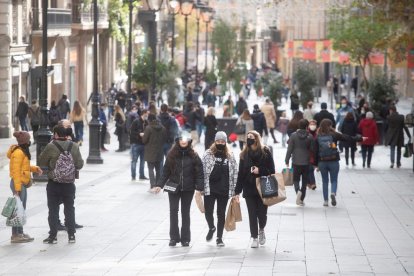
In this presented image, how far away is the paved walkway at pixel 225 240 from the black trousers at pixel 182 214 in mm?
182

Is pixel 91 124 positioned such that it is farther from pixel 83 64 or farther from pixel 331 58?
pixel 331 58

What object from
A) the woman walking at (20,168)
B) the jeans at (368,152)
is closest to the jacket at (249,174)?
the woman walking at (20,168)

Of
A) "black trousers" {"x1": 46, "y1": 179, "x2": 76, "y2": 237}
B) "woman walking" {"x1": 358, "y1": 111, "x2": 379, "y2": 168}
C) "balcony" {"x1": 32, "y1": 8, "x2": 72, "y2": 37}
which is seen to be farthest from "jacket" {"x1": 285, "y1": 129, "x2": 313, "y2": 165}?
"balcony" {"x1": 32, "y1": 8, "x2": 72, "y2": 37}

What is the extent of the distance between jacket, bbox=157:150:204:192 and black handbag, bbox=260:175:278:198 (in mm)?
758

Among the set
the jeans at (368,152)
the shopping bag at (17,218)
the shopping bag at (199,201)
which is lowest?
the jeans at (368,152)

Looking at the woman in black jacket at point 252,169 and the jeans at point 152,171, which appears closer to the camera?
the woman in black jacket at point 252,169

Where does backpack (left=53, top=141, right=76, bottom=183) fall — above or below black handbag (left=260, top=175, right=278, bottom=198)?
above

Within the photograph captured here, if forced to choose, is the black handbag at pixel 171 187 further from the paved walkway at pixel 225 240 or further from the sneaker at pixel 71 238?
the sneaker at pixel 71 238

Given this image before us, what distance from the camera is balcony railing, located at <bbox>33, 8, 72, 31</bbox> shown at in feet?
159

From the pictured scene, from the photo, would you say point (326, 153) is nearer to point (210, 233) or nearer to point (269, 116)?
point (210, 233)

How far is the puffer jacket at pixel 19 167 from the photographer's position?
17.4 meters

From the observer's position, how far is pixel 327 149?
2214 centimetres

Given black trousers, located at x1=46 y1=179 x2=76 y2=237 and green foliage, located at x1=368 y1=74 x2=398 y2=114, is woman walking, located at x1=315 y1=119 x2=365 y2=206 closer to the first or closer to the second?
black trousers, located at x1=46 y1=179 x2=76 y2=237

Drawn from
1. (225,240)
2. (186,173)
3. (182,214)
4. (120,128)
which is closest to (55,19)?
(120,128)
